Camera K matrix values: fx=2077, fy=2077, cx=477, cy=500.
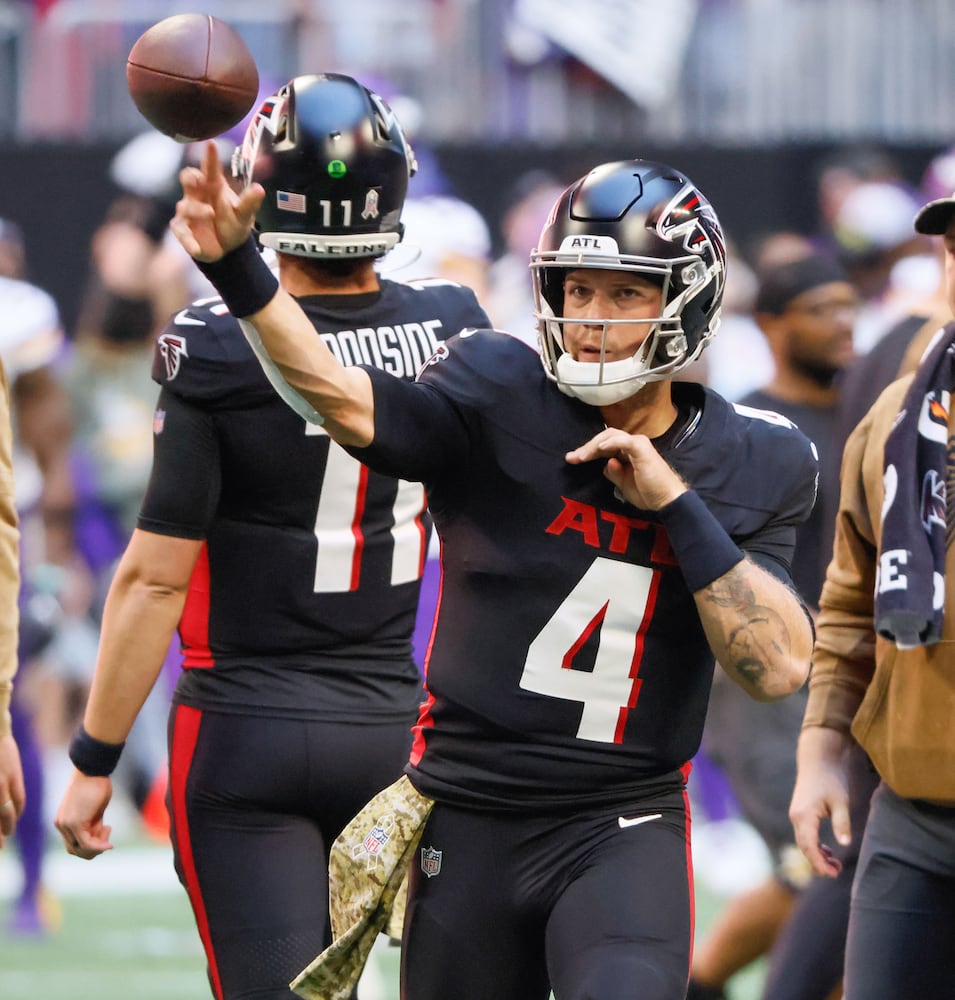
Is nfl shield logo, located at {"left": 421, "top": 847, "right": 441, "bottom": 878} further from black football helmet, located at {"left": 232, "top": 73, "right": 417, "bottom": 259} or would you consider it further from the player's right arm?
black football helmet, located at {"left": 232, "top": 73, "right": 417, "bottom": 259}

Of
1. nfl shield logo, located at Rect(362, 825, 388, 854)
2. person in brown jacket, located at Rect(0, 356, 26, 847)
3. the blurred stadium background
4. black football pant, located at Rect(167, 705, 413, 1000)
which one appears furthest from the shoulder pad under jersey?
the blurred stadium background

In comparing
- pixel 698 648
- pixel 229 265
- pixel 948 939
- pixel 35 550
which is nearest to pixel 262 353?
pixel 229 265

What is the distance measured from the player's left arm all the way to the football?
80cm

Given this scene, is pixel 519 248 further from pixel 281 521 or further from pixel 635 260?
pixel 635 260

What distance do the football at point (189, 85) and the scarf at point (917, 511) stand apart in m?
1.25

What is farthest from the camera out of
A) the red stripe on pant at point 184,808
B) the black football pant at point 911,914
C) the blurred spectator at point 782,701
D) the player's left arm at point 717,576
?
the blurred spectator at point 782,701

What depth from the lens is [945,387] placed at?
3.63 m

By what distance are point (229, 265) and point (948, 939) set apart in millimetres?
1696

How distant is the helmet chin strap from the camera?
10.9 feet

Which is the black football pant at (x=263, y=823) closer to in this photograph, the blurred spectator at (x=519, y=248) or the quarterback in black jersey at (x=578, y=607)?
the quarterback in black jersey at (x=578, y=607)

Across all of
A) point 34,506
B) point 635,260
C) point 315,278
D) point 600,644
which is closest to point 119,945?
point 34,506

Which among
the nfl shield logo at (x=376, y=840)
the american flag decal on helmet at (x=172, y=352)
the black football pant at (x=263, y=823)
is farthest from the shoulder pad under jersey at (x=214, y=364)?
the nfl shield logo at (x=376, y=840)

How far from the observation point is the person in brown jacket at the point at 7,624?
3914 millimetres

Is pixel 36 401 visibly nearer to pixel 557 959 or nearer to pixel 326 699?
pixel 326 699
